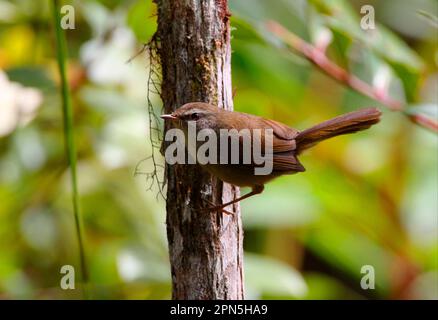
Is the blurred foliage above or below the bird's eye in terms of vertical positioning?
above

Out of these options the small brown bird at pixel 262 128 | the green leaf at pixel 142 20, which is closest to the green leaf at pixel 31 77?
the green leaf at pixel 142 20

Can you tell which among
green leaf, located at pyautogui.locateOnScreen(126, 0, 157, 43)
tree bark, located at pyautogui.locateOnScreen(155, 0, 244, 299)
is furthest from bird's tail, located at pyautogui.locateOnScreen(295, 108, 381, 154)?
green leaf, located at pyautogui.locateOnScreen(126, 0, 157, 43)

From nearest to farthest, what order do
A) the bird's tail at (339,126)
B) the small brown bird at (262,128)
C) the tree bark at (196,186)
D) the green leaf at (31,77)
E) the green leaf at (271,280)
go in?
the tree bark at (196,186) → the small brown bird at (262,128) → the bird's tail at (339,126) → the green leaf at (31,77) → the green leaf at (271,280)

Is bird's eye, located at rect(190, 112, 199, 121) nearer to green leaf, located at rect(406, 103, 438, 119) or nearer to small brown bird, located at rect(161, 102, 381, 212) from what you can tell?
small brown bird, located at rect(161, 102, 381, 212)

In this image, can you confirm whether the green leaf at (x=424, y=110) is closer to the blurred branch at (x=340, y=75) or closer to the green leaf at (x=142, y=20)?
the blurred branch at (x=340, y=75)

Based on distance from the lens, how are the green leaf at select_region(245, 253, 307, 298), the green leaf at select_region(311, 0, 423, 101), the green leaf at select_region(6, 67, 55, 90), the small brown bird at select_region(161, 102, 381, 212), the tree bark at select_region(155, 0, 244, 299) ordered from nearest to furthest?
1. the tree bark at select_region(155, 0, 244, 299)
2. the small brown bird at select_region(161, 102, 381, 212)
3. the green leaf at select_region(311, 0, 423, 101)
4. the green leaf at select_region(6, 67, 55, 90)
5. the green leaf at select_region(245, 253, 307, 298)

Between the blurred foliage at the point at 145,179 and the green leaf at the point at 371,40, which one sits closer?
the green leaf at the point at 371,40
